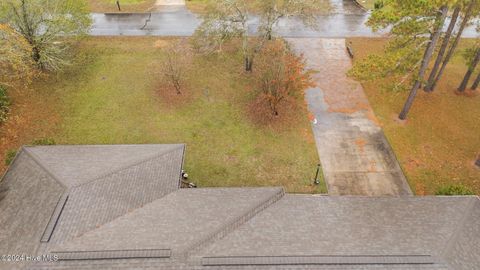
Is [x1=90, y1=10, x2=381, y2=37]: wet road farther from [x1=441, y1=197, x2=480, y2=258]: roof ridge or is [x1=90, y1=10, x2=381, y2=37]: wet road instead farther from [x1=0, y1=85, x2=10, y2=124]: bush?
[x1=441, y1=197, x2=480, y2=258]: roof ridge

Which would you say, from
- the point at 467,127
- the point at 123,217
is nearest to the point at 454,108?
the point at 467,127

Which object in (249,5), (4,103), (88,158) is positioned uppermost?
(249,5)

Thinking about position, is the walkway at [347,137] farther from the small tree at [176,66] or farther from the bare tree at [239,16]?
the small tree at [176,66]

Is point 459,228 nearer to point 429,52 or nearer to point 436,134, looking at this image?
point 429,52

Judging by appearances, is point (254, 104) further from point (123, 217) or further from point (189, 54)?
point (123, 217)

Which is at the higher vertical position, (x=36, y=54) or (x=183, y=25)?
(x=36, y=54)

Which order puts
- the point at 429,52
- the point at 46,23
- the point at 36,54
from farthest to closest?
the point at 36,54 → the point at 46,23 → the point at 429,52

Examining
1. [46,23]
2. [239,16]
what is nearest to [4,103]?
[46,23]

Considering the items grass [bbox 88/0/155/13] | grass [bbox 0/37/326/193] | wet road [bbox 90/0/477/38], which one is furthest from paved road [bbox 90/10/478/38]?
grass [bbox 0/37/326/193]
